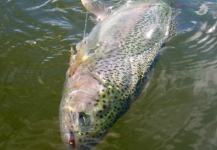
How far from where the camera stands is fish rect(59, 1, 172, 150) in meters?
2.77

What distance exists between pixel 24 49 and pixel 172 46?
196cm

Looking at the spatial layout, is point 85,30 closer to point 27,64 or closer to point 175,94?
point 27,64

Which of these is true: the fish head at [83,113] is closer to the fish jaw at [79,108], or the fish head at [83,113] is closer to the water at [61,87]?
the fish jaw at [79,108]

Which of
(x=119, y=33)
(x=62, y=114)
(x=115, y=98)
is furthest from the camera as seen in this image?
(x=119, y=33)

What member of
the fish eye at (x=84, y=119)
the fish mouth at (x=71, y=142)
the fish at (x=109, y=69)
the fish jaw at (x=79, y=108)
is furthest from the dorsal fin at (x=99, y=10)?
the fish mouth at (x=71, y=142)

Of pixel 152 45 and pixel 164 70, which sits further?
pixel 164 70

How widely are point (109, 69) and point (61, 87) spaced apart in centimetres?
84

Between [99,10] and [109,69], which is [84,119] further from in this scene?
[99,10]

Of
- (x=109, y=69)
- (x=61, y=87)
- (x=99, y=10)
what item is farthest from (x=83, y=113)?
(x=99, y=10)

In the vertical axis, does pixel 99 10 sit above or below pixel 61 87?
above

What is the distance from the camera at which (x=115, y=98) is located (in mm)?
3043

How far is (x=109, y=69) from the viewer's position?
3.25 m

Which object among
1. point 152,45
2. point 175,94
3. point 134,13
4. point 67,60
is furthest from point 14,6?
point 175,94

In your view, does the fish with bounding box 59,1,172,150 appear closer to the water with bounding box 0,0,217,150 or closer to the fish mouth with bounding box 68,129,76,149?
the fish mouth with bounding box 68,129,76,149
